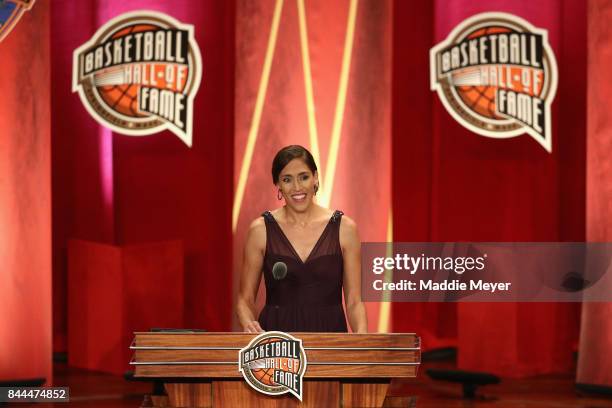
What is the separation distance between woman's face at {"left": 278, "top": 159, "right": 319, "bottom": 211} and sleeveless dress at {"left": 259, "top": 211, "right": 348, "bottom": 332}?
10 cm

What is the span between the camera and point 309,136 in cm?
516

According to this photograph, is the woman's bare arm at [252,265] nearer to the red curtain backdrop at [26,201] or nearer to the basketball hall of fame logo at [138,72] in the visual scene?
the red curtain backdrop at [26,201]

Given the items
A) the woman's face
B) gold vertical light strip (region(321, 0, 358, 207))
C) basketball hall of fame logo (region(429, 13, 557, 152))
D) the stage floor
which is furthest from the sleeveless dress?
basketball hall of fame logo (region(429, 13, 557, 152))

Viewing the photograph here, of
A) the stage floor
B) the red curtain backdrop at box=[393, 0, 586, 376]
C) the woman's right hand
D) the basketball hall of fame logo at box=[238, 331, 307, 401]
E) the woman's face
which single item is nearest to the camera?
the basketball hall of fame logo at box=[238, 331, 307, 401]

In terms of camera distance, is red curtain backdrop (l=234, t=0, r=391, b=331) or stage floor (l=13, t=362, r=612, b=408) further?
red curtain backdrop (l=234, t=0, r=391, b=331)

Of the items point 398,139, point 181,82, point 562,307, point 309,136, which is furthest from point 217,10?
point 562,307

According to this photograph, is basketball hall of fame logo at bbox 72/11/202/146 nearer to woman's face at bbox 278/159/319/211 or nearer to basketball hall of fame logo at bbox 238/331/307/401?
woman's face at bbox 278/159/319/211

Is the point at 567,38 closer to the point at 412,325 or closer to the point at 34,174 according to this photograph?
the point at 412,325

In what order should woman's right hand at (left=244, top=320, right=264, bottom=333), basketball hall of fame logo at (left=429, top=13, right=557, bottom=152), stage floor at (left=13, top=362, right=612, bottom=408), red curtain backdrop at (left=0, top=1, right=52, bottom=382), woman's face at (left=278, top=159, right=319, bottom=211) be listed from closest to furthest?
woman's right hand at (left=244, top=320, right=264, bottom=333) < woman's face at (left=278, top=159, right=319, bottom=211) < stage floor at (left=13, top=362, right=612, bottom=408) < red curtain backdrop at (left=0, top=1, right=52, bottom=382) < basketball hall of fame logo at (left=429, top=13, right=557, bottom=152)

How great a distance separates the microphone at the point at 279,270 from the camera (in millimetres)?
2822

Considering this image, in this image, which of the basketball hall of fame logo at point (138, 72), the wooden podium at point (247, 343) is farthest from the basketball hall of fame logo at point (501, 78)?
the wooden podium at point (247, 343)

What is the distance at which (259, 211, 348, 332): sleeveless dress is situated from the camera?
285cm

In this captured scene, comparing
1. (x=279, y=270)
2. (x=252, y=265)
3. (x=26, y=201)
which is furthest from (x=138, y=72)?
(x=279, y=270)

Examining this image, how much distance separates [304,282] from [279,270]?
0.32 ft
